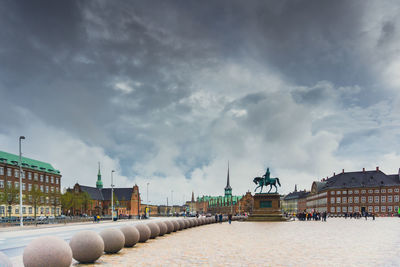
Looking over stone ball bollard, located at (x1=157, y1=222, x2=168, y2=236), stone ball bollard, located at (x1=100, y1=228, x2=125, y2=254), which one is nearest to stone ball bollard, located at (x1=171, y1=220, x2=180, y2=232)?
stone ball bollard, located at (x1=157, y1=222, x2=168, y2=236)

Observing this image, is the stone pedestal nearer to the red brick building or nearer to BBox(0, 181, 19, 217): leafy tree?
BBox(0, 181, 19, 217): leafy tree

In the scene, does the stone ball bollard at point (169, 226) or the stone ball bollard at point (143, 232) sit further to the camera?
the stone ball bollard at point (169, 226)

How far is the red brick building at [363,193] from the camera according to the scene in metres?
132

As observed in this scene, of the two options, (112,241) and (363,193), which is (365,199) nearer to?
(363,193)

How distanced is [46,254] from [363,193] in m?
141

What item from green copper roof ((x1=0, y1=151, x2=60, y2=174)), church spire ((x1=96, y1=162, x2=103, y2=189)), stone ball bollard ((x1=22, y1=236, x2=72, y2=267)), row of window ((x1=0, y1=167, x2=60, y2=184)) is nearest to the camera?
stone ball bollard ((x1=22, y1=236, x2=72, y2=267))

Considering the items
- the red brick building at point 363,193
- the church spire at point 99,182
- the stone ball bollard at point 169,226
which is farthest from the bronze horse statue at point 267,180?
the church spire at point 99,182

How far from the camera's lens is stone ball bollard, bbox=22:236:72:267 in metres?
11.9

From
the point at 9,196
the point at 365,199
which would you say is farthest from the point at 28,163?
the point at 365,199

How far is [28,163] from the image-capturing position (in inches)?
4414

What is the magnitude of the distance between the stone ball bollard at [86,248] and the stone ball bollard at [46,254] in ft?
8.73

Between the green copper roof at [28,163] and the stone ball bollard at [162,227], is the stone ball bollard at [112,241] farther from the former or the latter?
the green copper roof at [28,163]

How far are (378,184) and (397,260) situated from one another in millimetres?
131454

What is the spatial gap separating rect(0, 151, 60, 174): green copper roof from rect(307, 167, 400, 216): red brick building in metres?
100
